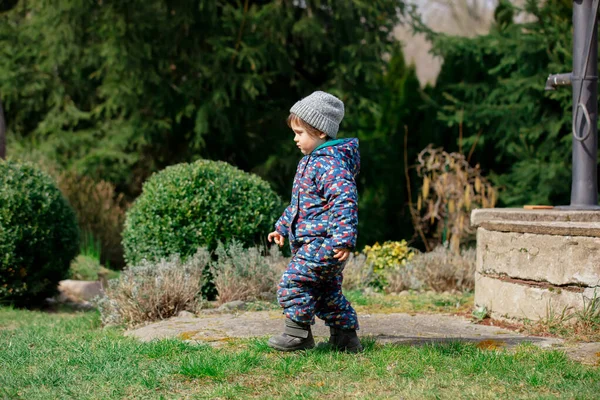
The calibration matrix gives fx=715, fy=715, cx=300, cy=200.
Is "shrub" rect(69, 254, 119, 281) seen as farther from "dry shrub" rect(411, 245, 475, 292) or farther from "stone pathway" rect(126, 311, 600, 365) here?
"dry shrub" rect(411, 245, 475, 292)

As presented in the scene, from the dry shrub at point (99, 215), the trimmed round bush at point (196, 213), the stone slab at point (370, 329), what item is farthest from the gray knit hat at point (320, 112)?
the dry shrub at point (99, 215)

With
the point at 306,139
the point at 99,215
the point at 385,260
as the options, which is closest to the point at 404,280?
the point at 385,260

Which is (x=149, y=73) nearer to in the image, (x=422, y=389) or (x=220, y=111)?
(x=220, y=111)

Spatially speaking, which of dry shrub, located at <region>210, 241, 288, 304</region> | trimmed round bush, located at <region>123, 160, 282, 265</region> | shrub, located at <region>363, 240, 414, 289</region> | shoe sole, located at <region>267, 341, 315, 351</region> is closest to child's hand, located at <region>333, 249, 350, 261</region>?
shoe sole, located at <region>267, 341, 315, 351</region>

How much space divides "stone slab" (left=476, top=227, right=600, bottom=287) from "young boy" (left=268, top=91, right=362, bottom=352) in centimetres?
159

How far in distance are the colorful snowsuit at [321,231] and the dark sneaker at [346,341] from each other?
0.04m

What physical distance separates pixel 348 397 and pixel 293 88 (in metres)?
8.90

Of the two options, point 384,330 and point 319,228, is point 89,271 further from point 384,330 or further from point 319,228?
point 319,228

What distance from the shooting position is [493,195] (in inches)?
346

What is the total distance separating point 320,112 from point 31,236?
151 inches

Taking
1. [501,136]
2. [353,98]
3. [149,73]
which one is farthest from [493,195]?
[149,73]

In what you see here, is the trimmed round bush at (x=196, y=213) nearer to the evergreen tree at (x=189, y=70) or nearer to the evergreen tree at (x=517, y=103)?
the evergreen tree at (x=189, y=70)

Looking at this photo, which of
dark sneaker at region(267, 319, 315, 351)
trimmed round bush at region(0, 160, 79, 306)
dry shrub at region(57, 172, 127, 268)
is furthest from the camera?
dry shrub at region(57, 172, 127, 268)

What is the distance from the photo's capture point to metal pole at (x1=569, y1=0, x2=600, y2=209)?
5669 millimetres
